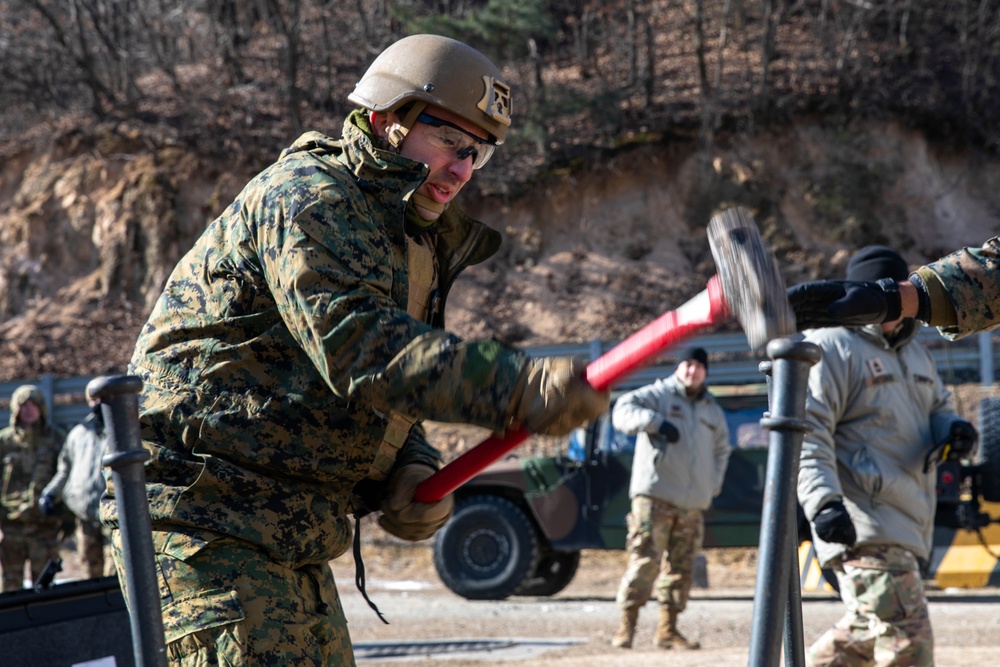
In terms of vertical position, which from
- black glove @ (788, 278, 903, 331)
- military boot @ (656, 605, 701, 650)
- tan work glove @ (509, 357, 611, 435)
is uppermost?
black glove @ (788, 278, 903, 331)

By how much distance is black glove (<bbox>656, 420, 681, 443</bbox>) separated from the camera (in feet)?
29.8

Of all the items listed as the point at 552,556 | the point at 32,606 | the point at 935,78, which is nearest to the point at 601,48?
the point at 935,78

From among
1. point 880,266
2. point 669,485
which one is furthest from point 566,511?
point 880,266

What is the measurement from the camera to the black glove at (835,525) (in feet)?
15.2

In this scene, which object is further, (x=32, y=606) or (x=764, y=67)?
(x=764, y=67)

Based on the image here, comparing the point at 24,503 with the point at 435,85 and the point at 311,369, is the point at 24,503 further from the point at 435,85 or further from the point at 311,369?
the point at 435,85

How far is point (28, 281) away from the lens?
936 inches

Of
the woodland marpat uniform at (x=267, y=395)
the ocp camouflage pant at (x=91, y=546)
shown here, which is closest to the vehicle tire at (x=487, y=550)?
the ocp camouflage pant at (x=91, y=546)

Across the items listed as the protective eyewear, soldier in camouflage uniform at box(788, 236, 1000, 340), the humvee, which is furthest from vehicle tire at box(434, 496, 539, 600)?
the protective eyewear

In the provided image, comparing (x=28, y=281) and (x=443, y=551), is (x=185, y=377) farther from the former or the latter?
(x=28, y=281)

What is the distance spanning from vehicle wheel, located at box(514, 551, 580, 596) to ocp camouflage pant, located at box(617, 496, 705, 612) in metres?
2.56

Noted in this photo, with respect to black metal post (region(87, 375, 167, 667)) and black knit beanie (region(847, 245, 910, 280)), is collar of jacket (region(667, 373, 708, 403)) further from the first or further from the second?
black metal post (region(87, 375, 167, 667))

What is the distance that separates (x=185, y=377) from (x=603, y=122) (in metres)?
21.9

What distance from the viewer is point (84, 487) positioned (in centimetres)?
991
